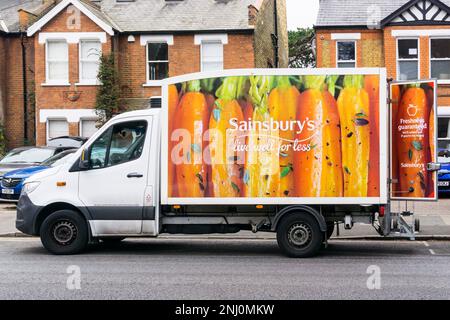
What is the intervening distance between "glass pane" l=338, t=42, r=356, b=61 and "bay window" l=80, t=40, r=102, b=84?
940 centimetres

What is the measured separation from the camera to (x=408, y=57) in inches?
1034

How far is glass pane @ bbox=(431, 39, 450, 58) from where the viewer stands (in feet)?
85.9

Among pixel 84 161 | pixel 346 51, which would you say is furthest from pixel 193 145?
pixel 346 51

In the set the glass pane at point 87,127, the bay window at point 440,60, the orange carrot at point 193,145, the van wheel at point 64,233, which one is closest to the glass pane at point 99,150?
the van wheel at point 64,233

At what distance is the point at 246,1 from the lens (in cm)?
2870

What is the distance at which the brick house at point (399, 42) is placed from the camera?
85.1 feet

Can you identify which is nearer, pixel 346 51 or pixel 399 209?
pixel 399 209

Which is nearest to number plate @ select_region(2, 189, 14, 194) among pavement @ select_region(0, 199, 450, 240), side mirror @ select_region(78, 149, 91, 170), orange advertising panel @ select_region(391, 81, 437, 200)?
pavement @ select_region(0, 199, 450, 240)

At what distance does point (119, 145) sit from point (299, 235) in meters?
3.25

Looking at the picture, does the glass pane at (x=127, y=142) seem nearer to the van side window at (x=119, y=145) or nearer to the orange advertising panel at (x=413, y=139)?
the van side window at (x=119, y=145)

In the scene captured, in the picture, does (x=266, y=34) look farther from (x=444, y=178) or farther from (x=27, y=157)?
(x=27, y=157)

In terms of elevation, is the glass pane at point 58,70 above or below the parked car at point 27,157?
above

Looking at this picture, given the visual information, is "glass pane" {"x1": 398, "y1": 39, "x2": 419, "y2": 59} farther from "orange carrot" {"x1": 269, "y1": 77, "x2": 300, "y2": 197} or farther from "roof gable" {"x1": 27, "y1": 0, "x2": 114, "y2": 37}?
"orange carrot" {"x1": 269, "y1": 77, "x2": 300, "y2": 197}
